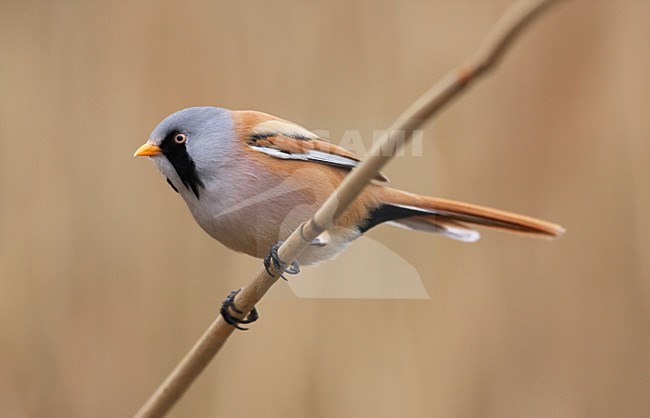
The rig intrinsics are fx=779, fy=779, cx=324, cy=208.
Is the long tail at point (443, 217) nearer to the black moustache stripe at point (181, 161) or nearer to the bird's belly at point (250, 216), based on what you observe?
the bird's belly at point (250, 216)

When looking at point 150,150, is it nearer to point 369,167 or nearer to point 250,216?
point 250,216

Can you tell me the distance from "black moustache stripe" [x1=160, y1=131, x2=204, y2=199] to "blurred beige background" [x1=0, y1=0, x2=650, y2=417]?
0.24 m

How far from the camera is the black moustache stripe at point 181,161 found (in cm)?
144

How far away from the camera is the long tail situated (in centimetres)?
173

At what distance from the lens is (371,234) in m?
1.66

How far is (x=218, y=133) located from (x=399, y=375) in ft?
5.95

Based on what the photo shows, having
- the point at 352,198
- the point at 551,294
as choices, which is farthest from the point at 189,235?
the point at 551,294

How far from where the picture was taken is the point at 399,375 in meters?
3.08

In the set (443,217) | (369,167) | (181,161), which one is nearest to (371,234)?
(443,217)

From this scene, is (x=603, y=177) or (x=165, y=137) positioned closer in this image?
(x=165, y=137)

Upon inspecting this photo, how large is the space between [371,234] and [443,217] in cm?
26

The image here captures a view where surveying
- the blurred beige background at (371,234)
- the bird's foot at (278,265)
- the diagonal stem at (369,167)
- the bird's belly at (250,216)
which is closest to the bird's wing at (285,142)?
the blurred beige background at (371,234)

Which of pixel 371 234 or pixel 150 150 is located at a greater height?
pixel 150 150

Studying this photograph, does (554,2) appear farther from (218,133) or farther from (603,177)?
(603,177)
